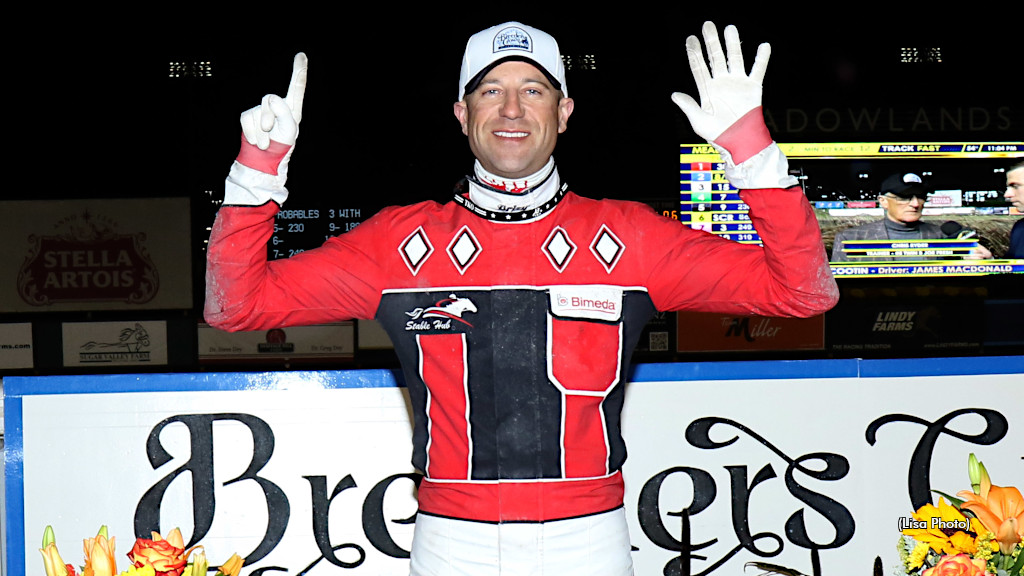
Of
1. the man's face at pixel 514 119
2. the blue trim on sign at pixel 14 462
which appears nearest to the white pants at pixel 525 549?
the man's face at pixel 514 119

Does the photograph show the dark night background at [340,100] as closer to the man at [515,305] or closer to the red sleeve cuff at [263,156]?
the man at [515,305]

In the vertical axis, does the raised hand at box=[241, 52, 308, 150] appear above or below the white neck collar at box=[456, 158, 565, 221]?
above

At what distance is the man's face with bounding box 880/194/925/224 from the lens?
6.21m

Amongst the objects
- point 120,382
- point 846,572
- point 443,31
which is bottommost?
point 846,572

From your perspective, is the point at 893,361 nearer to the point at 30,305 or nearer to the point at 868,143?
the point at 868,143

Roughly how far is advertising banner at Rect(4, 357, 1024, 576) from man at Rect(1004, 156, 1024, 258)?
12.5 ft

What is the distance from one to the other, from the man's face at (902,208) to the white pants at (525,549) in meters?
4.71

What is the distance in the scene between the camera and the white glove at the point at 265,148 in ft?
6.09

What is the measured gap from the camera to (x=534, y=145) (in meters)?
2.04

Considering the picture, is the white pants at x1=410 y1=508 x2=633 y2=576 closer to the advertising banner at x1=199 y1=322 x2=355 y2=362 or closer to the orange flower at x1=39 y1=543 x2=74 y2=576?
the orange flower at x1=39 y1=543 x2=74 y2=576

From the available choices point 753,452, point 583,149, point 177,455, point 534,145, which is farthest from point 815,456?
point 583,149

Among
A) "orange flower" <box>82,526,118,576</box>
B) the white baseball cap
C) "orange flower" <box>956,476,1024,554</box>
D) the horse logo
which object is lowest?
"orange flower" <box>82,526,118,576</box>

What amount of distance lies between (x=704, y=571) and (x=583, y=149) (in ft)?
12.1

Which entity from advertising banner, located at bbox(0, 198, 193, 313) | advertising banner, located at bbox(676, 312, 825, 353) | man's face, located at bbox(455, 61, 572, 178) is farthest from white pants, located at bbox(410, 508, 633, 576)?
advertising banner, located at bbox(0, 198, 193, 313)
